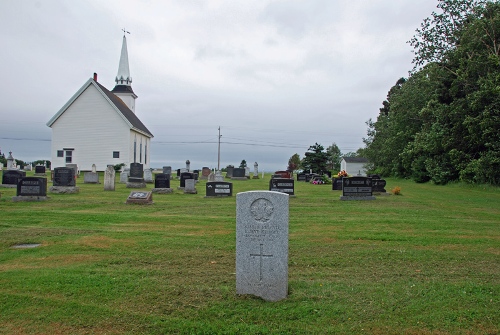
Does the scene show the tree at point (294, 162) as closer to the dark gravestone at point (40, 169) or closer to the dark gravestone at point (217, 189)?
the dark gravestone at point (40, 169)

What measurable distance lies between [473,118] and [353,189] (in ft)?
37.0

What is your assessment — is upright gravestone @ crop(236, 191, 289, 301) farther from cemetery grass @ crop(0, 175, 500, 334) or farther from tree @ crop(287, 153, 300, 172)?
tree @ crop(287, 153, 300, 172)

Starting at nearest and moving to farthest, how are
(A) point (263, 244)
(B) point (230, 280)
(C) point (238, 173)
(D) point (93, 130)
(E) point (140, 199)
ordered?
(A) point (263, 244), (B) point (230, 280), (E) point (140, 199), (C) point (238, 173), (D) point (93, 130)

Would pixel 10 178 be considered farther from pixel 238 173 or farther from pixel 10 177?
Result: pixel 238 173

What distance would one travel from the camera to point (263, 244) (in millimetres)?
5098

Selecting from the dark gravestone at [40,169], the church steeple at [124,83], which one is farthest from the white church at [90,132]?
the church steeple at [124,83]

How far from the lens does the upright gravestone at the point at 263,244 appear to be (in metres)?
5.04

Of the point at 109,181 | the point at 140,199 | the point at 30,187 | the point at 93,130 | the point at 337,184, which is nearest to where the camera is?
the point at 140,199

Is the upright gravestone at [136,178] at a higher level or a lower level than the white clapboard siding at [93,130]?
lower

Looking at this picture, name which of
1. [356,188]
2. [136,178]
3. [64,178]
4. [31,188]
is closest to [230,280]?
[356,188]

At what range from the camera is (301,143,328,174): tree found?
162 ft

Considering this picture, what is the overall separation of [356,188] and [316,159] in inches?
1246

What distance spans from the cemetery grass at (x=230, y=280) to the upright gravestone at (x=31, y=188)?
18.7 ft

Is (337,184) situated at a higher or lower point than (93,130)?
lower
